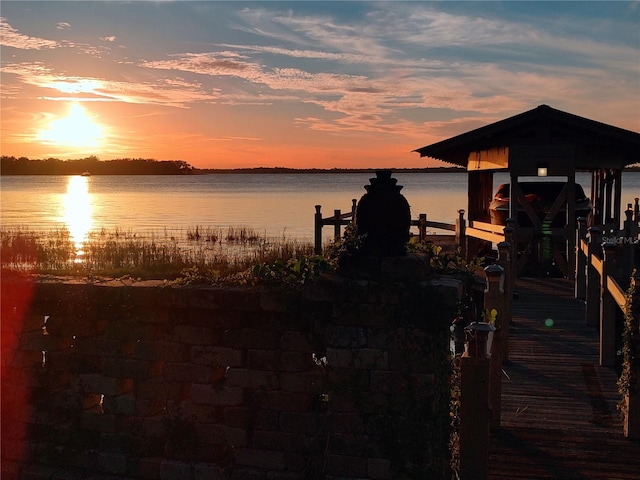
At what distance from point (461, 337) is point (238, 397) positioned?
707cm

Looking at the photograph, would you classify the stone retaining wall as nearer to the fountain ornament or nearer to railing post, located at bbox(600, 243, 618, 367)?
the fountain ornament

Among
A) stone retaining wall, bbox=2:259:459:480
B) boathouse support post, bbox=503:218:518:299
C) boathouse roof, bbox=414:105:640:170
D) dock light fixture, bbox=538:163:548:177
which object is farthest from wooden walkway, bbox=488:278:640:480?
boathouse roof, bbox=414:105:640:170

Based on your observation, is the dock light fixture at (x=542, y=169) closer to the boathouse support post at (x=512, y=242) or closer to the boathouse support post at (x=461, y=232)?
the boathouse support post at (x=512, y=242)

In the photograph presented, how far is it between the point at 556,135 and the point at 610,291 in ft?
27.7

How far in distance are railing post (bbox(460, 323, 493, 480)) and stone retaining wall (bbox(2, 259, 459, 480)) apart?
0.17m

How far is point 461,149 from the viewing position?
19.6 m

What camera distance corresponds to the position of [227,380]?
5891 mm

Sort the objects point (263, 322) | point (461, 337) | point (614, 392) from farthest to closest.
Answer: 1. point (461, 337)
2. point (614, 392)
3. point (263, 322)

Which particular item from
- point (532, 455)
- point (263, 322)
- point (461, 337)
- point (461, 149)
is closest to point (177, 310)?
point (263, 322)

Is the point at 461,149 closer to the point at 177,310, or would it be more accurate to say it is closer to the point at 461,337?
the point at 461,337

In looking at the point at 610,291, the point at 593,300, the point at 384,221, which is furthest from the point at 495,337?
the point at 593,300

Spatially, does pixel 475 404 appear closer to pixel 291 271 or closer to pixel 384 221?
pixel 384 221

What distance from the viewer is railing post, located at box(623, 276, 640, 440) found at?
6.56 m

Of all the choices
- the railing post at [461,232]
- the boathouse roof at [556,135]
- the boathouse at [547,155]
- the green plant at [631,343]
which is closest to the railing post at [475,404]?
the green plant at [631,343]
